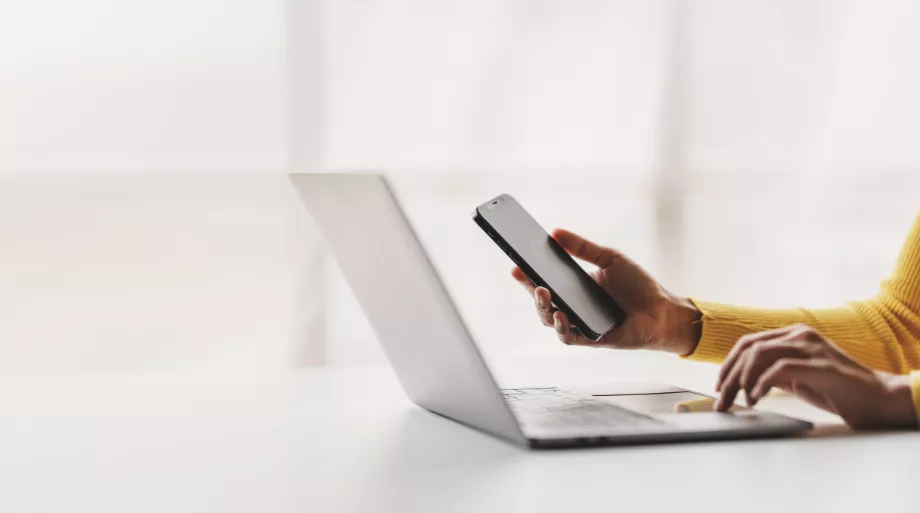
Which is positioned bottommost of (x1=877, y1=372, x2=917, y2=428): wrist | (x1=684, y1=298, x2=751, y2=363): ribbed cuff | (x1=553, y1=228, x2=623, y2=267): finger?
(x1=684, y1=298, x2=751, y2=363): ribbed cuff

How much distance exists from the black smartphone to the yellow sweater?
0.21 m

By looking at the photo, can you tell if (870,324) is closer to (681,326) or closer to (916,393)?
(681,326)

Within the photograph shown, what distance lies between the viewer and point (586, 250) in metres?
1.17

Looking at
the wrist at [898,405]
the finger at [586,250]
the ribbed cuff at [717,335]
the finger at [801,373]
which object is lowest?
the ribbed cuff at [717,335]

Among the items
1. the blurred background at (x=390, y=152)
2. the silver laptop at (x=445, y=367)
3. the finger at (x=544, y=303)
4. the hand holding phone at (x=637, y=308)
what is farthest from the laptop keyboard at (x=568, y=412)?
the blurred background at (x=390, y=152)

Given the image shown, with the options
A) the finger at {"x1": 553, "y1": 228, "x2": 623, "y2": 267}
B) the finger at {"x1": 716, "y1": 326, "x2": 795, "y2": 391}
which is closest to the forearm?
the finger at {"x1": 553, "y1": 228, "x2": 623, "y2": 267}

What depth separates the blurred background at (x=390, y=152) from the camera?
2.67 metres

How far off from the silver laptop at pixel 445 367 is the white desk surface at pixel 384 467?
0.02m

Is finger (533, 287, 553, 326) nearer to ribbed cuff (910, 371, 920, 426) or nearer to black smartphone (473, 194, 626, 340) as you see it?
black smartphone (473, 194, 626, 340)

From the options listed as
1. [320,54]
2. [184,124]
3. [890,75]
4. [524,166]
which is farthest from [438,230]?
[890,75]

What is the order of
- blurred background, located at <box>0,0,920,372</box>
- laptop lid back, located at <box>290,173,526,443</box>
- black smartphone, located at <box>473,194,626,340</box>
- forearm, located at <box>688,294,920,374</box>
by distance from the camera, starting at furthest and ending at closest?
blurred background, located at <box>0,0,920,372</box>, forearm, located at <box>688,294,920,374</box>, black smartphone, located at <box>473,194,626,340</box>, laptop lid back, located at <box>290,173,526,443</box>

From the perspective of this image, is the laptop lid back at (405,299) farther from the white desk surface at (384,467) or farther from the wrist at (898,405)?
the wrist at (898,405)

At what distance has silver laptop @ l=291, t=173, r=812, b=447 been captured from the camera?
2.13ft

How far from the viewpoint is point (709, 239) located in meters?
3.14
